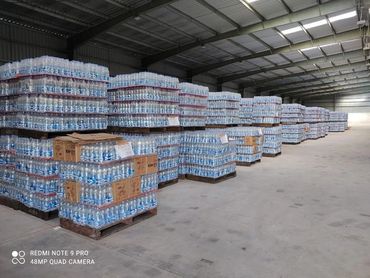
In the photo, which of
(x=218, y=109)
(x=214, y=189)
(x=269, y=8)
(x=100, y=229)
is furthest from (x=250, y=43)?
(x=100, y=229)

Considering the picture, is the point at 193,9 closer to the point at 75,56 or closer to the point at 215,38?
the point at 215,38

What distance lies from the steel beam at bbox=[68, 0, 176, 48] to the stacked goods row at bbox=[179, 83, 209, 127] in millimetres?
4149

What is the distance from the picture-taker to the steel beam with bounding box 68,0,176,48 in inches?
464

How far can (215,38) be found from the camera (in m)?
17.0

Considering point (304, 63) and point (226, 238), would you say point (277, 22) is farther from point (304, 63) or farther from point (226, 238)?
point (226, 238)

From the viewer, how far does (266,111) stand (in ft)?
47.7

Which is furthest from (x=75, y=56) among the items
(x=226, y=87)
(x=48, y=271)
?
(x=226, y=87)

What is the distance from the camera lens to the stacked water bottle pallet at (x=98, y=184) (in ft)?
15.1

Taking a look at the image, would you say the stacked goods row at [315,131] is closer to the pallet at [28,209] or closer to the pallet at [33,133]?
the pallet at [33,133]

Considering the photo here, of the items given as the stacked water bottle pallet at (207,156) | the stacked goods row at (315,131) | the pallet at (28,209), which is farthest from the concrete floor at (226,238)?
the stacked goods row at (315,131)

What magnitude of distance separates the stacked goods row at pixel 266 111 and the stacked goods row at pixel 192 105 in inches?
207

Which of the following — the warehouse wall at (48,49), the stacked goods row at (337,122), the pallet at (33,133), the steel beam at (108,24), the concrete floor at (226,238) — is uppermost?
the steel beam at (108,24)

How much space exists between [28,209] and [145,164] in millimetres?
2596

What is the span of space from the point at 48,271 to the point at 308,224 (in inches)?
171
